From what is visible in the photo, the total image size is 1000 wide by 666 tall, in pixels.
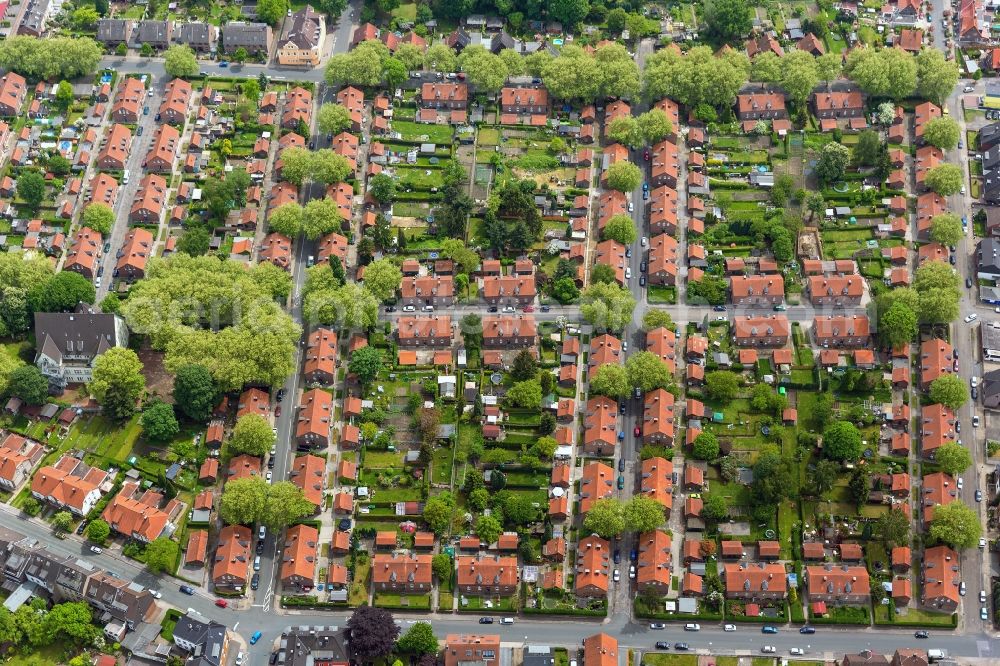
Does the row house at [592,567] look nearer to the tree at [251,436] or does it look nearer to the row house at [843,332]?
the tree at [251,436]

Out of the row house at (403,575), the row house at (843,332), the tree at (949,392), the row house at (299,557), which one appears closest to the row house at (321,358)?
the row house at (299,557)

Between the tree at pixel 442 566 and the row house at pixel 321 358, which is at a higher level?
the row house at pixel 321 358

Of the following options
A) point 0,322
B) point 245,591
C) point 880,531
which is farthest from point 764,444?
point 0,322

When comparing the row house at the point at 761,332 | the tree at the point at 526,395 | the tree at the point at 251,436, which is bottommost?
the tree at the point at 251,436

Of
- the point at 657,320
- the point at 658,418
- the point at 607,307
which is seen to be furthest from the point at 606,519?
the point at 607,307

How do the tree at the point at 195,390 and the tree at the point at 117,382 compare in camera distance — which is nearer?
the tree at the point at 195,390

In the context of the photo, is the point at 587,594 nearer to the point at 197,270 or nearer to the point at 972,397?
the point at 972,397

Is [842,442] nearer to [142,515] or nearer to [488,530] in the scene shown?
[488,530]
